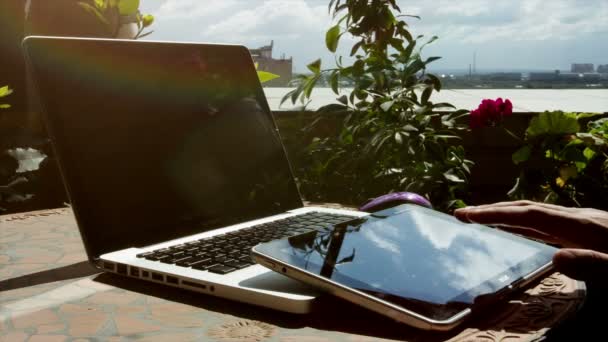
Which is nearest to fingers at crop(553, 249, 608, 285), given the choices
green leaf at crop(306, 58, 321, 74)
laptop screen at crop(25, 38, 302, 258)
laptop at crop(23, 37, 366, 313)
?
laptop at crop(23, 37, 366, 313)

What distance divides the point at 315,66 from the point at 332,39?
23 cm

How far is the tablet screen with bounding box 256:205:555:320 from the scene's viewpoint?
631mm

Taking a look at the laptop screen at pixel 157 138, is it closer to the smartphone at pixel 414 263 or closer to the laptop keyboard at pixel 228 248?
the laptop keyboard at pixel 228 248

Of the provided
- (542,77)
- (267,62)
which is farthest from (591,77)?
(267,62)

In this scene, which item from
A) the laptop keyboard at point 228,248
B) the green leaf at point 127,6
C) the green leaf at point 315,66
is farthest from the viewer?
the green leaf at point 315,66

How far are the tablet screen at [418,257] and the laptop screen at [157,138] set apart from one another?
0.32 m

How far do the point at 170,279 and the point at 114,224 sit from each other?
19cm

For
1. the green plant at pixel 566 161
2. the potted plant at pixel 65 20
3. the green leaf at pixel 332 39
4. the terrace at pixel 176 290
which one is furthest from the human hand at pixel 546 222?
the green leaf at pixel 332 39

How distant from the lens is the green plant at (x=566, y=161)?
2357 mm

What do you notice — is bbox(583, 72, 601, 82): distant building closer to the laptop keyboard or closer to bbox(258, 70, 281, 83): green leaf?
bbox(258, 70, 281, 83): green leaf

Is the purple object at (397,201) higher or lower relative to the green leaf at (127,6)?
lower

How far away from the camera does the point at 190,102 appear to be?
1.11 metres

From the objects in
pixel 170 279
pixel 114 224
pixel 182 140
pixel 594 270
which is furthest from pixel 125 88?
pixel 594 270

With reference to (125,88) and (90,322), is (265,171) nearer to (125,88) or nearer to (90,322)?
(125,88)
